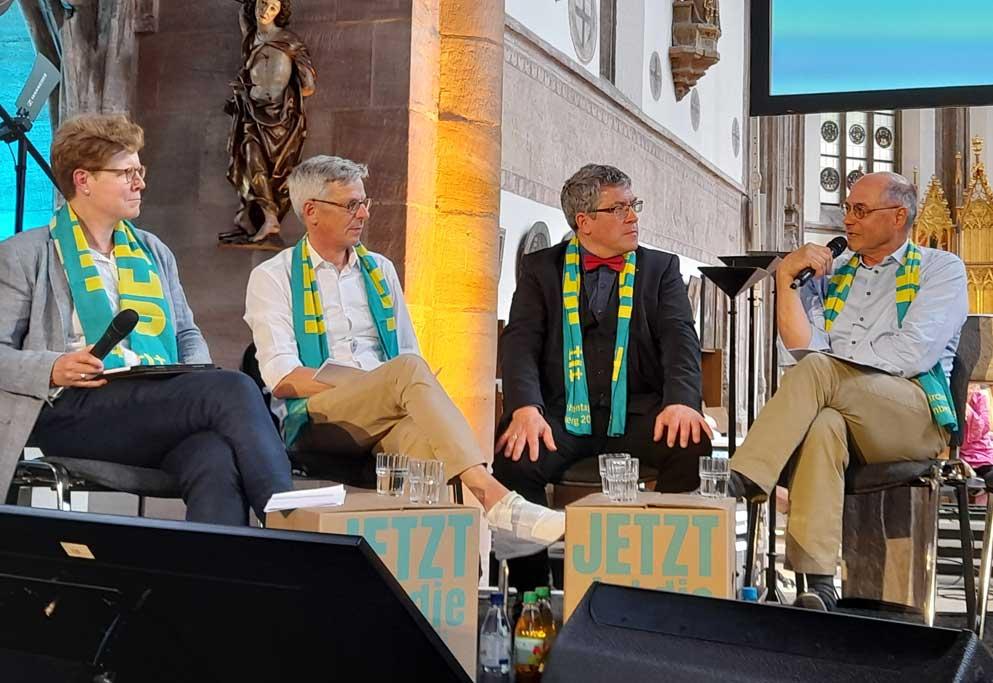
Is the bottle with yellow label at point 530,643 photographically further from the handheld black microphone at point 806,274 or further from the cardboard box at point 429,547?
the handheld black microphone at point 806,274

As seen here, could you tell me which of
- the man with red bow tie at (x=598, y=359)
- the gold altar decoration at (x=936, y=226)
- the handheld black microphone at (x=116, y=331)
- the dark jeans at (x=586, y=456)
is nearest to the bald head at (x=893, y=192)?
the man with red bow tie at (x=598, y=359)

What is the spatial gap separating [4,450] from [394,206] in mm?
2317

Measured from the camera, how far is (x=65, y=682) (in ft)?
5.10

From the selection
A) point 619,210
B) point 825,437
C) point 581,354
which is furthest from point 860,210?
point 581,354

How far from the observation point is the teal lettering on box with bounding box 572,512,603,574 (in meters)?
2.29

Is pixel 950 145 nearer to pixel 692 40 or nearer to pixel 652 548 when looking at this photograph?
pixel 692 40

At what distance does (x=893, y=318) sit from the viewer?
349 cm

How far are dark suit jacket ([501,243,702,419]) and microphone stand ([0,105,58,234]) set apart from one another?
199 cm

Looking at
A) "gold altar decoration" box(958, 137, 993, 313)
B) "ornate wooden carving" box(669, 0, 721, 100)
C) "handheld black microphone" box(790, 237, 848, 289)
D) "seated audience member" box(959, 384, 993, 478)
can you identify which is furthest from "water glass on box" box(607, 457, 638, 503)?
"gold altar decoration" box(958, 137, 993, 313)

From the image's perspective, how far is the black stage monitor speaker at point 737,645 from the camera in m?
1.24

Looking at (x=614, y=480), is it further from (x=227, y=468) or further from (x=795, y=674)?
(x=795, y=674)

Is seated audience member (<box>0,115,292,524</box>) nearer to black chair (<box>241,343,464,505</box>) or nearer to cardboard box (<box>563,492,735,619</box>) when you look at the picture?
black chair (<box>241,343,464,505</box>)

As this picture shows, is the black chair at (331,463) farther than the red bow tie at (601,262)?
No

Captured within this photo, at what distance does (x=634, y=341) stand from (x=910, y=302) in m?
0.82
